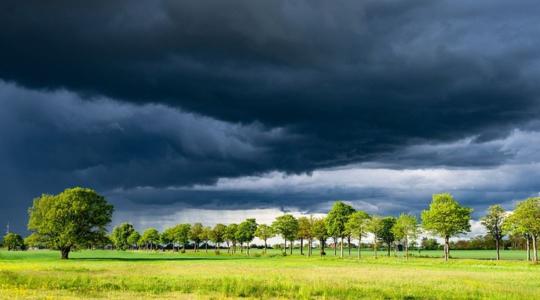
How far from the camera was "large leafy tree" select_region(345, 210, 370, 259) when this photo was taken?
14496 centimetres

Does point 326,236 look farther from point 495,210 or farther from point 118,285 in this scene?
point 118,285

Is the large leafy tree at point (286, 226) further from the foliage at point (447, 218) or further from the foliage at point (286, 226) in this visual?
the foliage at point (447, 218)

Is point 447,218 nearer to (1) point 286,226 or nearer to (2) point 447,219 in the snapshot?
(2) point 447,219

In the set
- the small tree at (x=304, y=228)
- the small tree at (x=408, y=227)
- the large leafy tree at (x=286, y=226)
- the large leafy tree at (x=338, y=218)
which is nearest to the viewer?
the small tree at (x=408, y=227)

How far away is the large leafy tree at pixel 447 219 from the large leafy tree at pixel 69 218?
78.6m

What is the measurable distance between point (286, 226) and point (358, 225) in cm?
3888

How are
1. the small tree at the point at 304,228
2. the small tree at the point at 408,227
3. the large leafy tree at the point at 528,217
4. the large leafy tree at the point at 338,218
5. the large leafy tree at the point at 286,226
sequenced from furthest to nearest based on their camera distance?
1. the small tree at the point at 304,228
2. the large leafy tree at the point at 286,226
3. the large leafy tree at the point at 338,218
4. the small tree at the point at 408,227
5. the large leafy tree at the point at 528,217

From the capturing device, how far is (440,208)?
11719cm

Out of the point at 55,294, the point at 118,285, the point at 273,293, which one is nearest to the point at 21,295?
the point at 55,294

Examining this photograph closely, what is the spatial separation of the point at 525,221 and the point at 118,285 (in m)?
93.6

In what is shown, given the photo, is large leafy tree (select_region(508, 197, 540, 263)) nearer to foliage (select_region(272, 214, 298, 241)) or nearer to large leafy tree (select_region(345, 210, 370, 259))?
large leafy tree (select_region(345, 210, 370, 259))

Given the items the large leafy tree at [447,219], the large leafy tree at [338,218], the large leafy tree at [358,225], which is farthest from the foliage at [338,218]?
the large leafy tree at [447,219]

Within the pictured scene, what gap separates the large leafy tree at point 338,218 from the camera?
154m

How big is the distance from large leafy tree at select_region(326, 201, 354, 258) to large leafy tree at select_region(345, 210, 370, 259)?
4.89 meters
